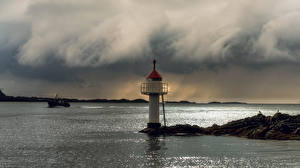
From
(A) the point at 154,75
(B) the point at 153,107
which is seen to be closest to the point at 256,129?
(B) the point at 153,107

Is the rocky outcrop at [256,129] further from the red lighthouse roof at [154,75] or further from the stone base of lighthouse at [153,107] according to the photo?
the red lighthouse roof at [154,75]

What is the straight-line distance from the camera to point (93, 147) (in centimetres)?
4028

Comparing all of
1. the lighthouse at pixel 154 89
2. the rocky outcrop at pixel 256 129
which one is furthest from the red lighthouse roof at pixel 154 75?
the rocky outcrop at pixel 256 129

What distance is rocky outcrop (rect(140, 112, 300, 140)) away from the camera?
43453 mm

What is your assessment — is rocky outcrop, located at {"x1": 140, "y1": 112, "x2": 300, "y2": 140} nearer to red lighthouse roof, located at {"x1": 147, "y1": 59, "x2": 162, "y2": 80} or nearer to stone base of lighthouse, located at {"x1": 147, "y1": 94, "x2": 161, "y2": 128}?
stone base of lighthouse, located at {"x1": 147, "y1": 94, "x2": 161, "y2": 128}

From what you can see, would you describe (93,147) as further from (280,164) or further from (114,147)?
(280,164)

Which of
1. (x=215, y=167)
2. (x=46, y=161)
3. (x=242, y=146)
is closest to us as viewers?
(x=215, y=167)

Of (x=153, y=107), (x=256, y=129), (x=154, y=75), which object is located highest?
(x=154, y=75)

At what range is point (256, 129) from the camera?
4628 centimetres

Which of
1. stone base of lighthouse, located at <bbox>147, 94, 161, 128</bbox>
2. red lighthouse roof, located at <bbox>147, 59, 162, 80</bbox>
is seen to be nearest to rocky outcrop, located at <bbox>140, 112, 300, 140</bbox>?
stone base of lighthouse, located at <bbox>147, 94, 161, 128</bbox>

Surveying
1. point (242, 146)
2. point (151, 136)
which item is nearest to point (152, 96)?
point (151, 136)

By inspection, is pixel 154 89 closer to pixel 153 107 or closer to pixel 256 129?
pixel 153 107

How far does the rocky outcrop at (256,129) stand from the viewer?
43453mm

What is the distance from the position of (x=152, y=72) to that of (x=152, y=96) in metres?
2.83
